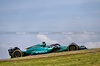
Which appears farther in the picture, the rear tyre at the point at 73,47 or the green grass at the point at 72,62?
the rear tyre at the point at 73,47

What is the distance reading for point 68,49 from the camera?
2397 centimetres

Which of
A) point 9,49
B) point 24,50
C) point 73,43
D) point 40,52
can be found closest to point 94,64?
point 73,43

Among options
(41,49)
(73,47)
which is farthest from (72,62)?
(41,49)

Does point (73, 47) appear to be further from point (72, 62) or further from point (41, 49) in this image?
point (72, 62)

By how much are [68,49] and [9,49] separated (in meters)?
9.73

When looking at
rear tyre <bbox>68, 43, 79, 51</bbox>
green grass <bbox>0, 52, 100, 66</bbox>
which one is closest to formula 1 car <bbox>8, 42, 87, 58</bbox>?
rear tyre <bbox>68, 43, 79, 51</bbox>

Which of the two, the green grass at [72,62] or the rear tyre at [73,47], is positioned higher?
the rear tyre at [73,47]

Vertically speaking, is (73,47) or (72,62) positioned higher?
(73,47)

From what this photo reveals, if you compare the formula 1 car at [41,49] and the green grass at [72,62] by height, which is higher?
the formula 1 car at [41,49]

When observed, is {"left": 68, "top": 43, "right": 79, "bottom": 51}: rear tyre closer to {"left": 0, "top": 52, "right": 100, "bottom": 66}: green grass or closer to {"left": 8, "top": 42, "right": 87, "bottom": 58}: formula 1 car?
{"left": 8, "top": 42, "right": 87, "bottom": 58}: formula 1 car

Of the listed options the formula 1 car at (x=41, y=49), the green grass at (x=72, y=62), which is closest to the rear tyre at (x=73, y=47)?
the formula 1 car at (x=41, y=49)

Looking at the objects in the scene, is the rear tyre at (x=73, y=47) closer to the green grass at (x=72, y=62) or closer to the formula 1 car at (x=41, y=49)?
the formula 1 car at (x=41, y=49)

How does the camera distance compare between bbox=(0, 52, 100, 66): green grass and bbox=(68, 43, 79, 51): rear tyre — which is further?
bbox=(68, 43, 79, 51): rear tyre

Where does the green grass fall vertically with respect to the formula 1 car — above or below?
below
